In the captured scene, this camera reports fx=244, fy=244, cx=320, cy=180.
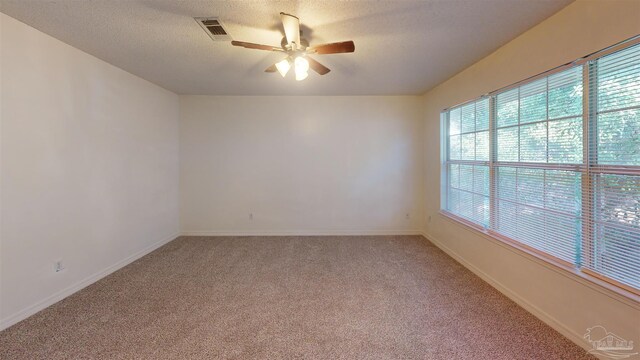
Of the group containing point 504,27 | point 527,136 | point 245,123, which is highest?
point 504,27

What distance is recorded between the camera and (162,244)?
157 inches

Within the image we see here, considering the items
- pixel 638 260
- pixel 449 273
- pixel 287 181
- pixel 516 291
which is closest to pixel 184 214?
pixel 287 181

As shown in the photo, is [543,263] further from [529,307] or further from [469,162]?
[469,162]

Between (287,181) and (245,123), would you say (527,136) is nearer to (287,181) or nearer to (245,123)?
(287,181)

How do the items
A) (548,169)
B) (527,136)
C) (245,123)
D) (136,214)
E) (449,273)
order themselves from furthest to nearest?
(245,123)
(136,214)
(449,273)
(527,136)
(548,169)

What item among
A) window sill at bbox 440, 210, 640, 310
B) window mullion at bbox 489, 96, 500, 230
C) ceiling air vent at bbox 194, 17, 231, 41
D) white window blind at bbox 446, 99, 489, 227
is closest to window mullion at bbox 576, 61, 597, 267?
window sill at bbox 440, 210, 640, 310

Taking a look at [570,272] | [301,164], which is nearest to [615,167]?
[570,272]

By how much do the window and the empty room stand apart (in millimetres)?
14

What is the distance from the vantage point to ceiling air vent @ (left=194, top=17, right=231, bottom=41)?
2045 millimetres

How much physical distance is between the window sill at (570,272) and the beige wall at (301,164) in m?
1.83

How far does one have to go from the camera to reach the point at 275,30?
223cm

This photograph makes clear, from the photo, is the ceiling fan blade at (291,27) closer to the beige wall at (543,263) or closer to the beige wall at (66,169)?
the beige wall at (543,263)

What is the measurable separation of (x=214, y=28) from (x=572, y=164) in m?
3.15

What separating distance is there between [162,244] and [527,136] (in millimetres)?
5069
